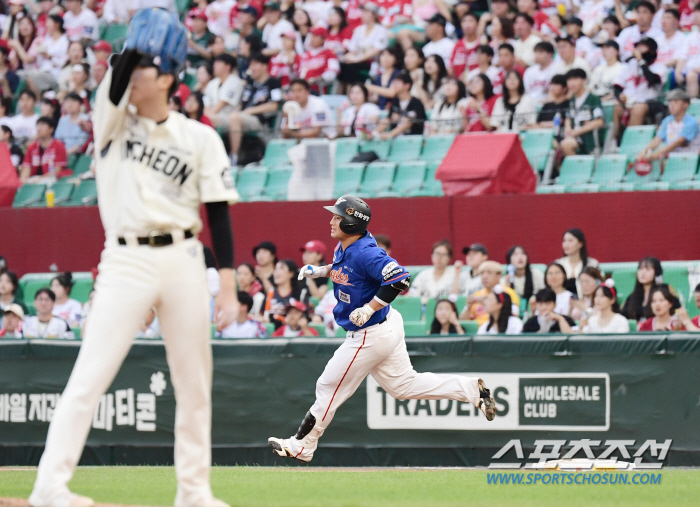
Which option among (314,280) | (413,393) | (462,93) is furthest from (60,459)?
(462,93)

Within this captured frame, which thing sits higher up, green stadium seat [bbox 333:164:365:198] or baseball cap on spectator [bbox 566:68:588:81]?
baseball cap on spectator [bbox 566:68:588:81]

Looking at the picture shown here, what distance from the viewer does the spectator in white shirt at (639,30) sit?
13.4 meters

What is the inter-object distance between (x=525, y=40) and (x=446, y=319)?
5.81m

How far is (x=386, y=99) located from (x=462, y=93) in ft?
4.39

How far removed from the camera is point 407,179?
12.4 meters

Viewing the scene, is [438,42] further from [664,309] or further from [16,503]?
[16,503]

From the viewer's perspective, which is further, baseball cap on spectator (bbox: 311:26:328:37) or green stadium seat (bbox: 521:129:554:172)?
baseball cap on spectator (bbox: 311:26:328:37)

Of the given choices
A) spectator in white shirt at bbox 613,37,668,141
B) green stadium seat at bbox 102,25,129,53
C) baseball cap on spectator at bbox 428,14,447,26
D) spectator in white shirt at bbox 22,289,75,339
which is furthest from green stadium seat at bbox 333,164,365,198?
green stadium seat at bbox 102,25,129,53

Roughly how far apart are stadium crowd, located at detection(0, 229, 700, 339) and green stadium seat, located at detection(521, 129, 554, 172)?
4.07ft

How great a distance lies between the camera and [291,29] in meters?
16.0

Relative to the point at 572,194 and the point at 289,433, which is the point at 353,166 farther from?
the point at 289,433

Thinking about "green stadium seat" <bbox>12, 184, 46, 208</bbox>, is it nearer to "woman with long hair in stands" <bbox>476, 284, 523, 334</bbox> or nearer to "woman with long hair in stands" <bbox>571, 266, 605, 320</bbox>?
"woman with long hair in stands" <bbox>476, 284, 523, 334</bbox>

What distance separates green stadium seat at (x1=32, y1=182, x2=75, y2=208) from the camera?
44.2 feet

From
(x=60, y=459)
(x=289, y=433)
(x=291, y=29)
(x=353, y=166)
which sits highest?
(x=291, y=29)
